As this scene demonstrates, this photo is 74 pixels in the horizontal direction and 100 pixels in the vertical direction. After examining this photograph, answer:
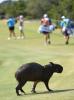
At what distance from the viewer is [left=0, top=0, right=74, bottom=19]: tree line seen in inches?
2386

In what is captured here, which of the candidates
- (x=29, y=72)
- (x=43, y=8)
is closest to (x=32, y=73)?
(x=29, y=72)

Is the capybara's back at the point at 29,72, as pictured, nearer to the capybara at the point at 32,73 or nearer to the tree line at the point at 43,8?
the capybara at the point at 32,73

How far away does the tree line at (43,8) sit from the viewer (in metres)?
60.6

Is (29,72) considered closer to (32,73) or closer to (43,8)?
(32,73)

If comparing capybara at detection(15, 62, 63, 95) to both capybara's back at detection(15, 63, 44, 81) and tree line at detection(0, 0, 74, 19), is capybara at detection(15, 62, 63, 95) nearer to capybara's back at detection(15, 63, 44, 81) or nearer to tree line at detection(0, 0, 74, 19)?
capybara's back at detection(15, 63, 44, 81)

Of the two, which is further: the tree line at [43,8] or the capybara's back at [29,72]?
the tree line at [43,8]

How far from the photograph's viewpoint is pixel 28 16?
341 ft

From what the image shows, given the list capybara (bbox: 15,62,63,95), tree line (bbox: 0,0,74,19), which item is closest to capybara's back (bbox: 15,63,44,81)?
capybara (bbox: 15,62,63,95)

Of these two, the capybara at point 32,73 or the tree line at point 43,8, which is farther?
the tree line at point 43,8

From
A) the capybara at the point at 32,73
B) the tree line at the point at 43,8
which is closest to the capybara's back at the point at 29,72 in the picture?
the capybara at the point at 32,73

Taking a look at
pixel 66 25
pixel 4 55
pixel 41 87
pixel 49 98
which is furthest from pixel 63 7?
pixel 49 98

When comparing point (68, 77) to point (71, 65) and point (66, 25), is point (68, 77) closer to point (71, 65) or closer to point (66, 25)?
point (71, 65)

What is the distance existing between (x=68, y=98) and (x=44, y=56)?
12.1m

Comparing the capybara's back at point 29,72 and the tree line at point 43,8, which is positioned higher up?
the capybara's back at point 29,72
